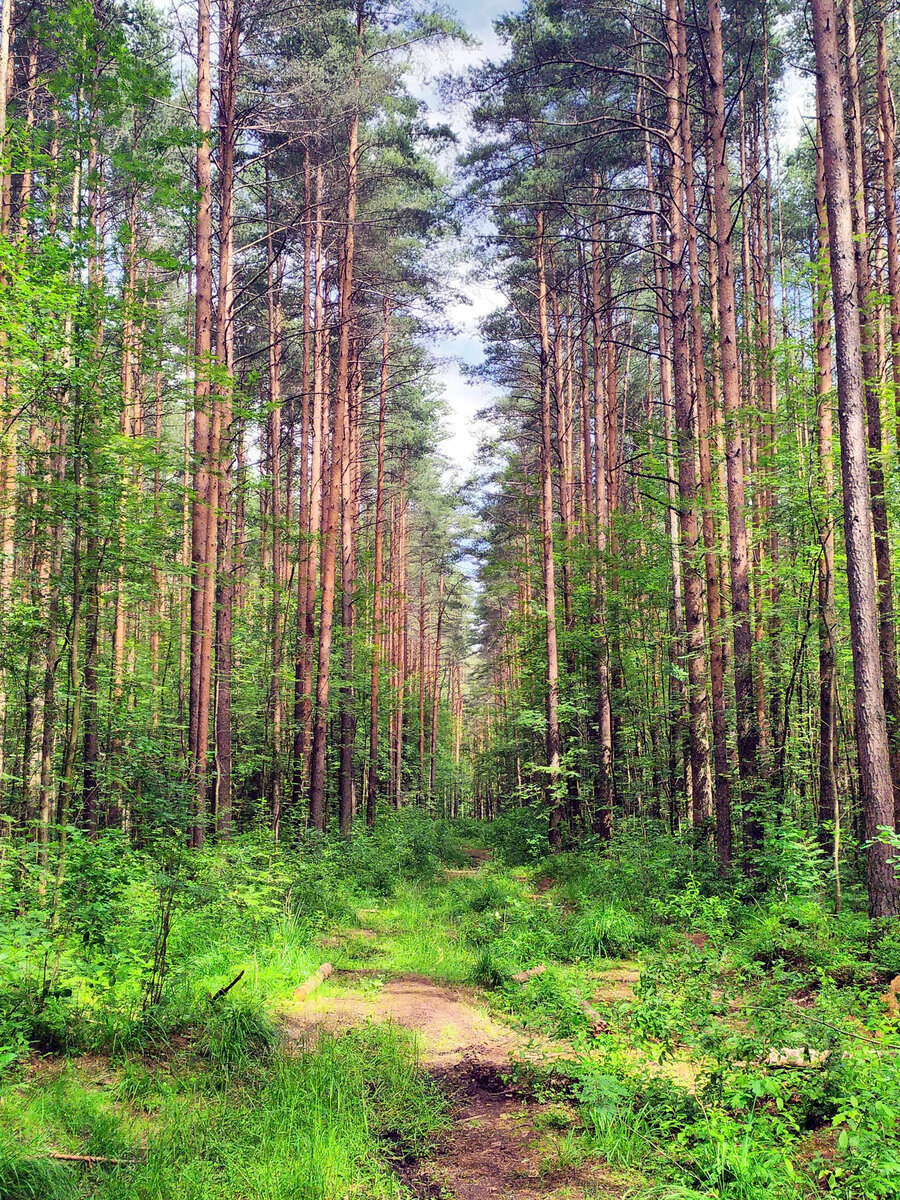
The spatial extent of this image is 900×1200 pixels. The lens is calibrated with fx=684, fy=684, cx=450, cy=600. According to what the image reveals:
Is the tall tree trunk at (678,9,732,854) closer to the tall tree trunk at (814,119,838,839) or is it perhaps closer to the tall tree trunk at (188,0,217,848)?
the tall tree trunk at (814,119,838,839)

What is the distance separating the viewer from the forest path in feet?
12.5

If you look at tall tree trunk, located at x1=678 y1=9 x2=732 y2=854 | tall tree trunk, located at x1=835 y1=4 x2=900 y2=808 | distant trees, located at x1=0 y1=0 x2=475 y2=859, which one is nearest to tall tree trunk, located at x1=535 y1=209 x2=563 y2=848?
distant trees, located at x1=0 y1=0 x2=475 y2=859

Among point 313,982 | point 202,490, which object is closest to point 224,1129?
point 313,982

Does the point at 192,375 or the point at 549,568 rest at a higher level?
the point at 192,375

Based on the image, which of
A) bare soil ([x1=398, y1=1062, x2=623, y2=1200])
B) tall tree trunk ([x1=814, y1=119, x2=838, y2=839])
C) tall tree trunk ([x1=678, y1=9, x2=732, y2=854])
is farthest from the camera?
tall tree trunk ([x1=678, y1=9, x2=732, y2=854])

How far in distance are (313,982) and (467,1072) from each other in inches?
92.5

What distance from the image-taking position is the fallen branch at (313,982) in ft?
22.0

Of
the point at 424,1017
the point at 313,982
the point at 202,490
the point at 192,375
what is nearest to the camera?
the point at 424,1017

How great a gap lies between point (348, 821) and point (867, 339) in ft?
47.2

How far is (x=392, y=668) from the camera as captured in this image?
882 inches

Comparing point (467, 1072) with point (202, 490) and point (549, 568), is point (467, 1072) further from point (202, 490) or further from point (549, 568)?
Result: point (549, 568)

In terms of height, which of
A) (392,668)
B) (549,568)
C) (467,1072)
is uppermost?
(549,568)

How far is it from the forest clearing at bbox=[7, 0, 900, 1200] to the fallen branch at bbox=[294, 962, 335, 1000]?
4.4 inches

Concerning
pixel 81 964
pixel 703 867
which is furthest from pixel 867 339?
pixel 81 964
